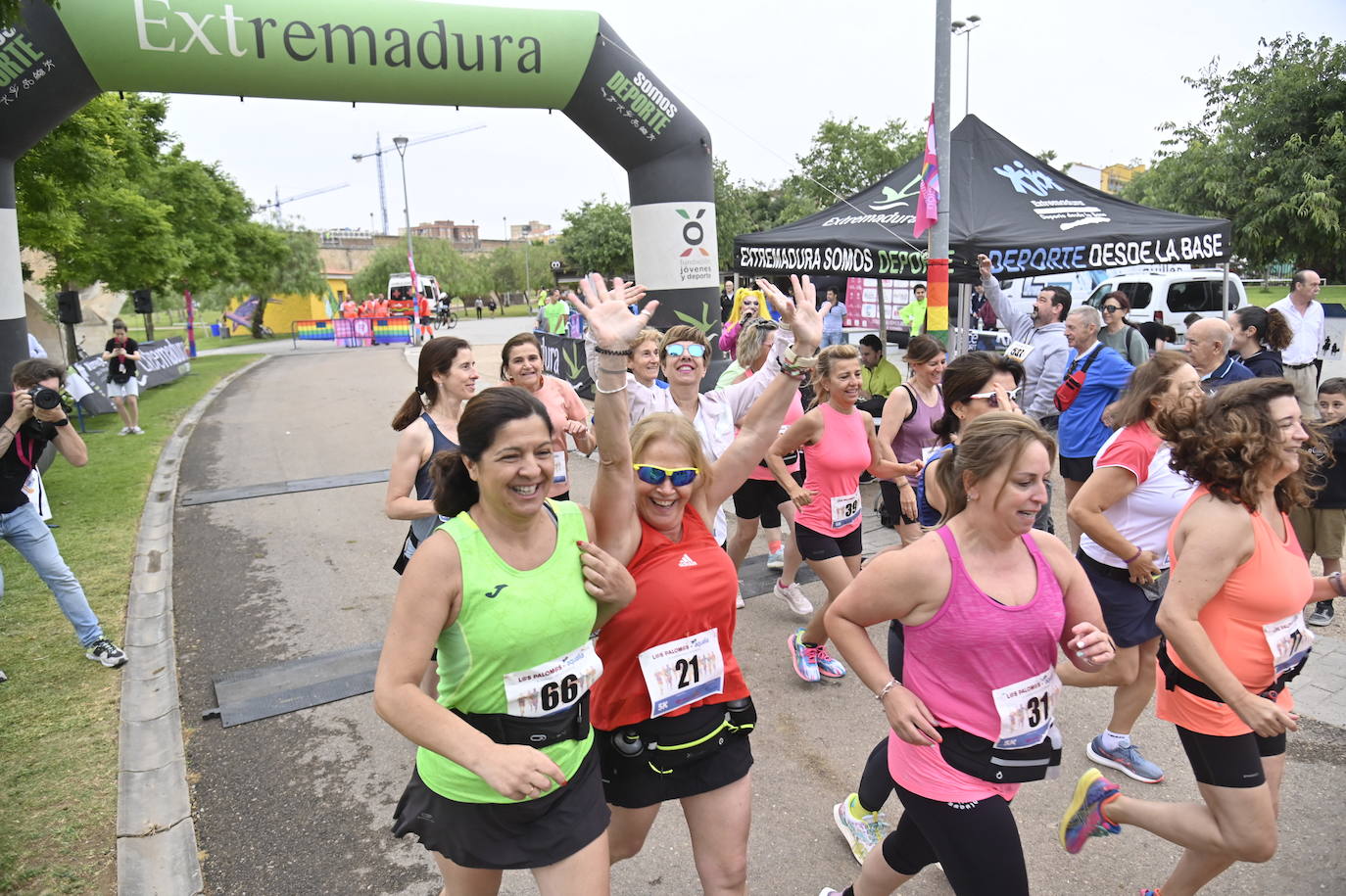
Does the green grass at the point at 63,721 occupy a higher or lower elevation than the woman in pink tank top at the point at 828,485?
lower

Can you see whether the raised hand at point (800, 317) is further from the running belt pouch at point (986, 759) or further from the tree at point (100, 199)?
the tree at point (100, 199)

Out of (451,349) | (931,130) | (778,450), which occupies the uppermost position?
(931,130)

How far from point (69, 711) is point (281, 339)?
41794mm

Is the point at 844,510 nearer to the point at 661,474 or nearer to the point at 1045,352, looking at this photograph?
the point at 661,474

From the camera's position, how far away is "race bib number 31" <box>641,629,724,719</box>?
8.21 feet

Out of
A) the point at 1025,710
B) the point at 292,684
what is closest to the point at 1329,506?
the point at 1025,710

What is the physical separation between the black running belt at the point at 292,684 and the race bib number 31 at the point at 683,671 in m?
3.10

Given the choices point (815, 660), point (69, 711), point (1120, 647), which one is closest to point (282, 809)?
point (69, 711)

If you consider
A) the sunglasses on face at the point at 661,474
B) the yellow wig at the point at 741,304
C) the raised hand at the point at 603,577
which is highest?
the yellow wig at the point at 741,304

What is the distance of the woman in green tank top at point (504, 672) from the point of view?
2080 mm

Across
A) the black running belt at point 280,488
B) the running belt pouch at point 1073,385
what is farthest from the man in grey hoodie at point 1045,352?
the black running belt at point 280,488

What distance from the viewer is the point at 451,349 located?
457 cm

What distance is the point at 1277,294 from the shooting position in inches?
1326

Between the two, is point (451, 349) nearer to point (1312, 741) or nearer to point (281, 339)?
point (1312, 741)
